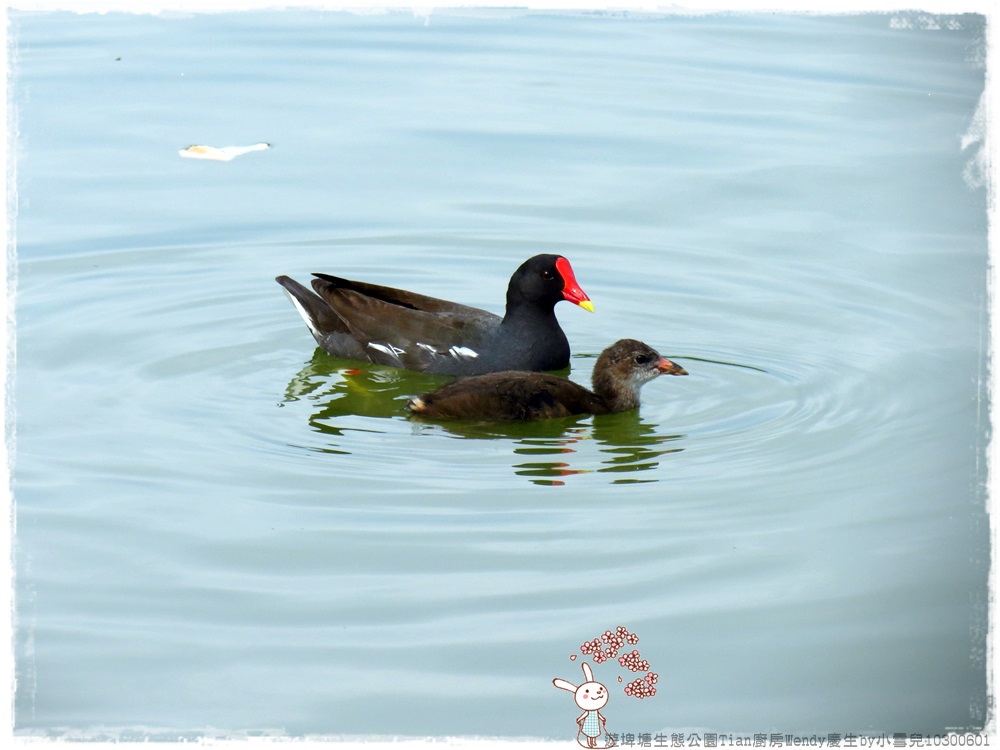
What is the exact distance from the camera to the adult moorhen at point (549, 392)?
8.23 meters

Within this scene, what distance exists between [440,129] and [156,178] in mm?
2529

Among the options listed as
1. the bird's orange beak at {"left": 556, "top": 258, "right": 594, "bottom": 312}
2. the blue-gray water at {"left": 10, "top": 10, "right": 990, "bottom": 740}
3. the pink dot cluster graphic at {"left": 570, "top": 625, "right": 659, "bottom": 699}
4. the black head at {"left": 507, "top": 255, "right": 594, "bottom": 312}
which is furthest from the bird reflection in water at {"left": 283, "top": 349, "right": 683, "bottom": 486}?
the pink dot cluster graphic at {"left": 570, "top": 625, "right": 659, "bottom": 699}

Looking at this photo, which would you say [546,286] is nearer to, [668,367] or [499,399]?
[668,367]

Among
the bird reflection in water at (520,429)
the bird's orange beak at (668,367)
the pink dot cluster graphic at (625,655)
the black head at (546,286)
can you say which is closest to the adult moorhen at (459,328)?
the black head at (546,286)

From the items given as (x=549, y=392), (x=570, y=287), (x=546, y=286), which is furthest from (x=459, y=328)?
(x=549, y=392)

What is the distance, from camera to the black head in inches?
372

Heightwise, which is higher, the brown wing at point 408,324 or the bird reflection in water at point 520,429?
the brown wing at point 408,324

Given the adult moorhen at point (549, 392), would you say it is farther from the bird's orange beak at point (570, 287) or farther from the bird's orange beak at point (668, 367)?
the bird's orange beak at point (570, 287)

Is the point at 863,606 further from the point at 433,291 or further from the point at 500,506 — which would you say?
the point at 433,291

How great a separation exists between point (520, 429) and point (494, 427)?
0.44 ft

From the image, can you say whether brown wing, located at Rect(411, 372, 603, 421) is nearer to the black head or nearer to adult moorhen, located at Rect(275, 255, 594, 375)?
adult moorhen, located at Rect(275, 255, 594, 375)

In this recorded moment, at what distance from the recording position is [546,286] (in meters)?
9.46

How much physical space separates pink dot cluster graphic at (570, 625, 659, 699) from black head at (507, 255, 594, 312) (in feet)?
12.5

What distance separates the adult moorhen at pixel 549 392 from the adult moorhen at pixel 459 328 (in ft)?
2.62
